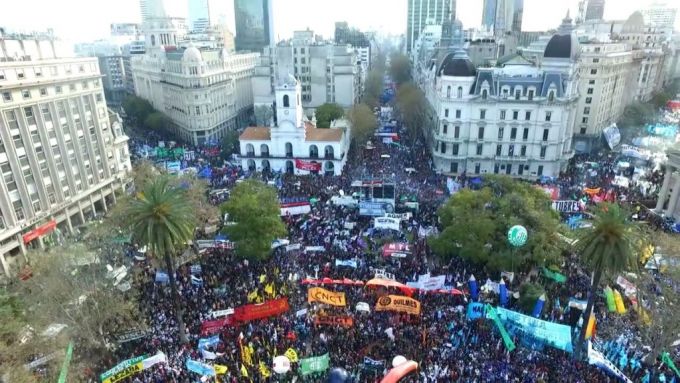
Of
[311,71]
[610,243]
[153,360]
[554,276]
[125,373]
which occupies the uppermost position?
[311,71]

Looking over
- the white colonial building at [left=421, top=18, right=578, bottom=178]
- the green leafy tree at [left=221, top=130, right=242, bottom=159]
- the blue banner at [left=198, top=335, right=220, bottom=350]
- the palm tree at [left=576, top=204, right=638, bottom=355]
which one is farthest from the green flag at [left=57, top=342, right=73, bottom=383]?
the white colonial building at [left=421, top=18, right=578, bottom=178]

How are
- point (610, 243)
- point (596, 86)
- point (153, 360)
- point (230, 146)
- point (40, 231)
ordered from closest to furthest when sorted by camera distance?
point (610, 243), point (153, 360), point (40, 231), point (596, 86), point (230, 146)

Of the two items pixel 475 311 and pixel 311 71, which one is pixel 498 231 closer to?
pixel 475 311

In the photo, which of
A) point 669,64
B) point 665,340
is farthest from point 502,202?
point 669,64

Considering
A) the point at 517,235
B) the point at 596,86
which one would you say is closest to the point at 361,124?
the point at 596,86

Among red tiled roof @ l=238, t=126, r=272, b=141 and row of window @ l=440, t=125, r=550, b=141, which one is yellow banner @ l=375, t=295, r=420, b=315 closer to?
row of window @ l=440, t=125, r=550, b=141

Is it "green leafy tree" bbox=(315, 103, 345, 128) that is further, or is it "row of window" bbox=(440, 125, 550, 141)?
"green leafy tree" bbox=(315, 103, 345, 128)
